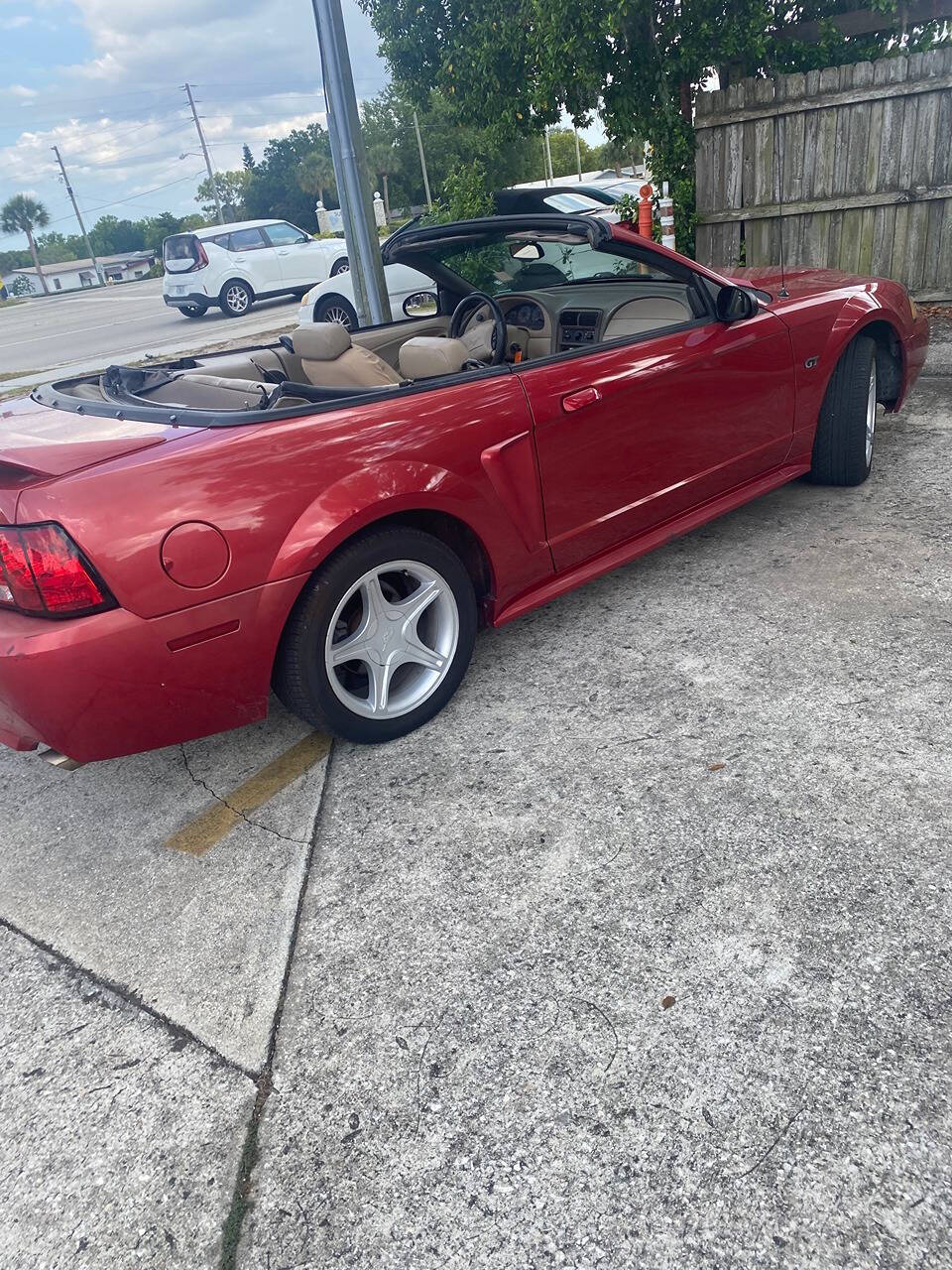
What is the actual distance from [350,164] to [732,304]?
3533mm

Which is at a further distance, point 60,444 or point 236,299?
point 236,299

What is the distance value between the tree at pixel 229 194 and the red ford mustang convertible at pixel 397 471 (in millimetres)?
83846

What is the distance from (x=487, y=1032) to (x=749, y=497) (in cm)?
273

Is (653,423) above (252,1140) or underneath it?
above

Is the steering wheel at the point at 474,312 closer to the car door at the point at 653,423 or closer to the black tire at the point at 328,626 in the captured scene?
the car door at the point at 653,423

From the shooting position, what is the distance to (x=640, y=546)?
354 cm

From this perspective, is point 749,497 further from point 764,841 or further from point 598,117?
point 598,117

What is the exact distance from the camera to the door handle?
312 cm

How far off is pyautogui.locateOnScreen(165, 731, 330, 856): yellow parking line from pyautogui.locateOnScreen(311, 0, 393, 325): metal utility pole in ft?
11.7

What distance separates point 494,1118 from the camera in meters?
1.75

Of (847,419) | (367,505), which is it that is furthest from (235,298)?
(367,505)

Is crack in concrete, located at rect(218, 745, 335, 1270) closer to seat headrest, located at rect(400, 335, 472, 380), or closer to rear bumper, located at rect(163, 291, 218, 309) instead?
seat headrest, located at rect(400, 335, 472, 380)

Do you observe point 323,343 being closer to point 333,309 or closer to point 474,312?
point 474,312

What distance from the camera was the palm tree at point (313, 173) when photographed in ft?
277
